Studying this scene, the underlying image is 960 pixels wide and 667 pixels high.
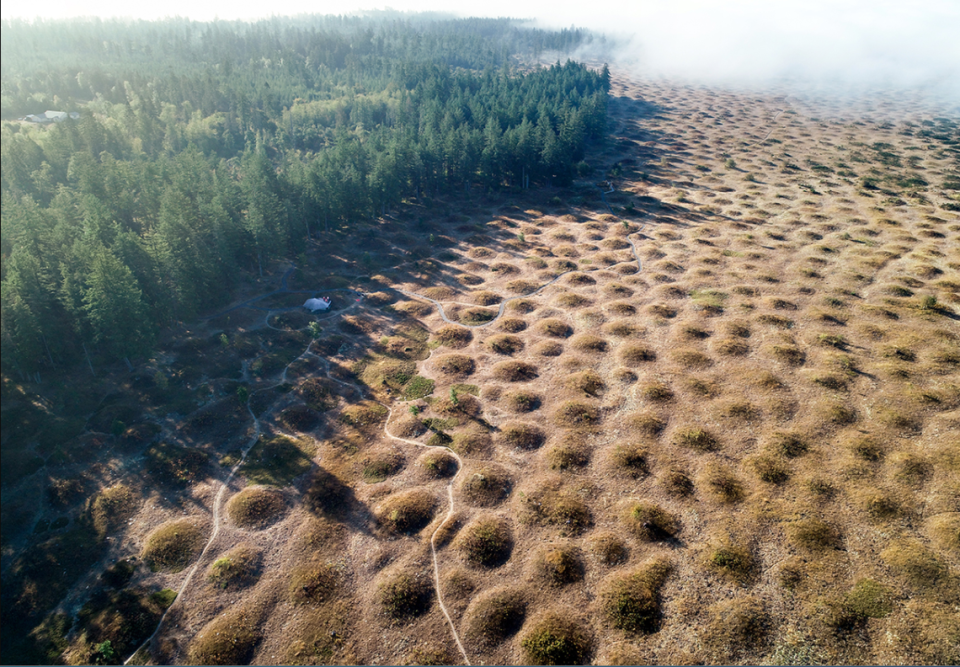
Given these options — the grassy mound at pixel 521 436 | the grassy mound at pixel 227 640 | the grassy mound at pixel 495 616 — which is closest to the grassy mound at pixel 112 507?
the grassy mound at pixel 227 640

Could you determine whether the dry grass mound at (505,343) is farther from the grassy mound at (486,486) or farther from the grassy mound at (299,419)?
the grassy mound at (299,419)

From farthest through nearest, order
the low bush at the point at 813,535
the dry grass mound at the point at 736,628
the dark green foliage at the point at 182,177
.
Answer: the dark green foliage at the point at 182,177, the low bush at the point at 813,535, the dry grass mound at the point at 736,628

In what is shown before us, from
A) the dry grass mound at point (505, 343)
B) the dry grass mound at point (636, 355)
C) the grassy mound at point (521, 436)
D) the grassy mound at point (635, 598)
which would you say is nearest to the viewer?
the grassy mound at point (635, 598)

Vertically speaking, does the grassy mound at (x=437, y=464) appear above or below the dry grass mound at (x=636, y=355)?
below

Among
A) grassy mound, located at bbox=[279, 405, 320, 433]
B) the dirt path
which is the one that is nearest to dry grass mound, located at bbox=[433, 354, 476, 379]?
the dirt path

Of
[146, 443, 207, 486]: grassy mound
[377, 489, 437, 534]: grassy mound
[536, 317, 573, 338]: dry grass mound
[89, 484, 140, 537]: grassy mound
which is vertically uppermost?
[536, 317, 573, 338]: dry grass mound

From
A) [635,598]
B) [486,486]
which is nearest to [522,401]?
[486,486]

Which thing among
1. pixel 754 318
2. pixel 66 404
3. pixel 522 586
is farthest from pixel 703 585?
pixel 66 404

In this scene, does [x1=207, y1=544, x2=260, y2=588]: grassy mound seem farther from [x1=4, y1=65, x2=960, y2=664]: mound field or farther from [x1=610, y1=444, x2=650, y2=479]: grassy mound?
[x1=610, y1=444, x2=650, y2=479]: grassy mound
